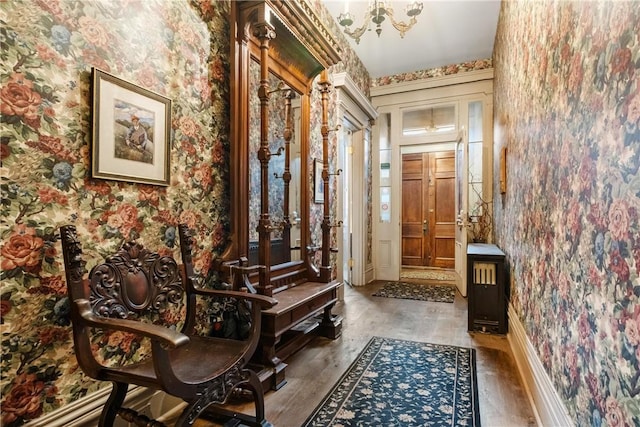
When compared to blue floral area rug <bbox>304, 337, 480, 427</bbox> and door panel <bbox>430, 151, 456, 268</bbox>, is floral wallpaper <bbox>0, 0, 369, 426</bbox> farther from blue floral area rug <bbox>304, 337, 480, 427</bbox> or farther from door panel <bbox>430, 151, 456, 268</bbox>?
door panel <bbox>430, 151, 456, 268</bbox>

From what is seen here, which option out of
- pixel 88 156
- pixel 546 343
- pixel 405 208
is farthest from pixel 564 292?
pixel 405 208

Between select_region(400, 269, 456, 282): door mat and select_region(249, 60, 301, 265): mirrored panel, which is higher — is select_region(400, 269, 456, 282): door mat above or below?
below

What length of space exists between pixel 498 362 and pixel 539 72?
6.38ft

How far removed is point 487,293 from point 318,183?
1.87 metres

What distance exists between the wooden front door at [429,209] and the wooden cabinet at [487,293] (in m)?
3.72

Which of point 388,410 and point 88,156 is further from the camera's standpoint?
point 388,410

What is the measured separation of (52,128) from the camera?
1253 millimetres

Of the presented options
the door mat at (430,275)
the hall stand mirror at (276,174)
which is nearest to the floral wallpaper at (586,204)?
the hall stand mirror at (276,174)

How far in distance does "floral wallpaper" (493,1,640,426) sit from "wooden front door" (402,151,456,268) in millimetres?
4854

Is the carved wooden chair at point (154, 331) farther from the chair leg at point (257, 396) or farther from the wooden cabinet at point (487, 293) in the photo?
the wooden cabinet at point (487, 293)

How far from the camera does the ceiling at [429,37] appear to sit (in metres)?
3.63

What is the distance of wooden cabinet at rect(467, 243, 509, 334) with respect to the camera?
3.05 metres

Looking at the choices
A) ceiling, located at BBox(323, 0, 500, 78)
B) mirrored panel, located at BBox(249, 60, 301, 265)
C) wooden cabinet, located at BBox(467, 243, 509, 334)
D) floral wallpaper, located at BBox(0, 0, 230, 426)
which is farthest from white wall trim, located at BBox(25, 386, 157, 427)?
ceiling, located at BBox(323, 0, 500, 78)

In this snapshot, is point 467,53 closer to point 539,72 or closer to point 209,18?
point 539,72
